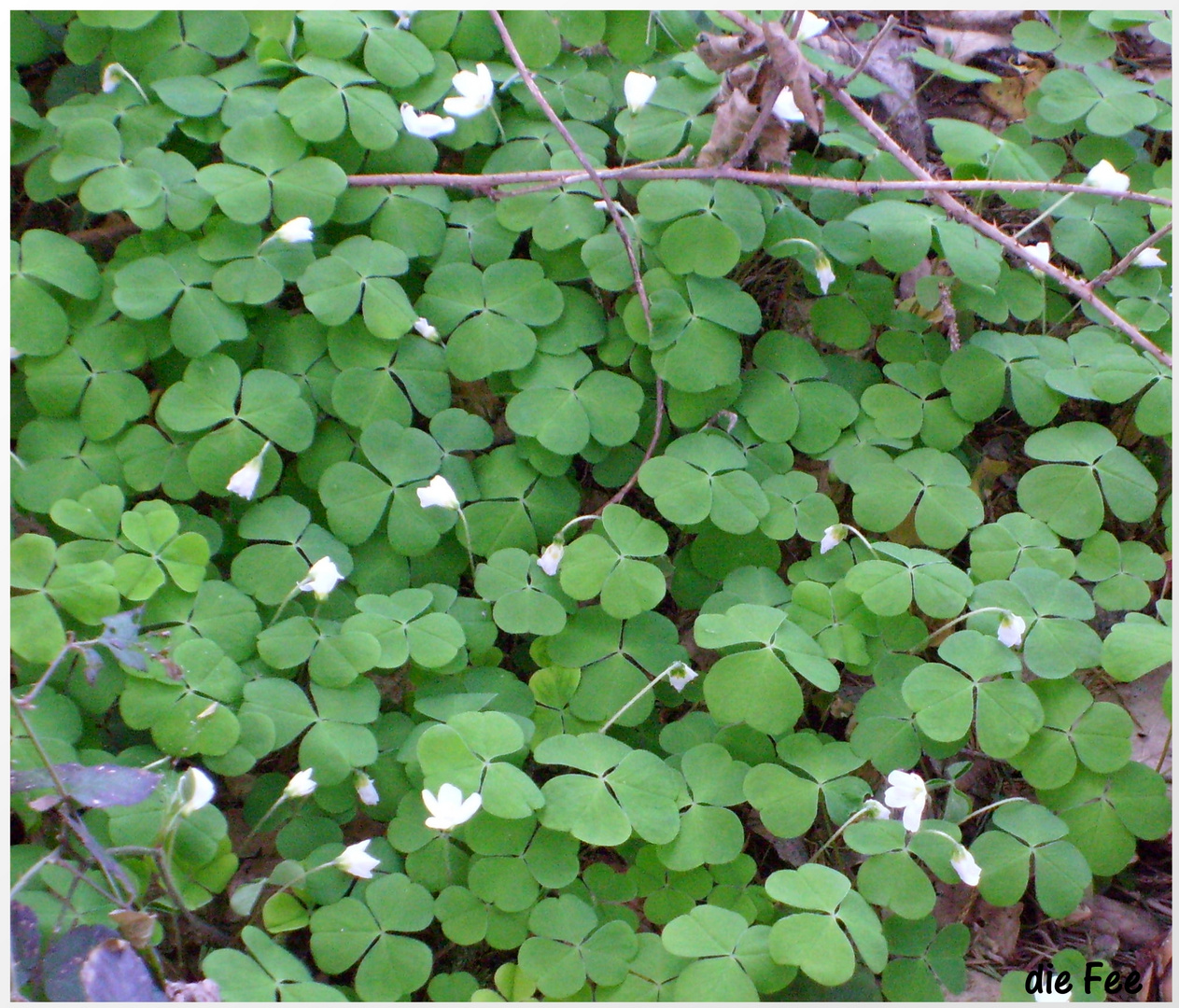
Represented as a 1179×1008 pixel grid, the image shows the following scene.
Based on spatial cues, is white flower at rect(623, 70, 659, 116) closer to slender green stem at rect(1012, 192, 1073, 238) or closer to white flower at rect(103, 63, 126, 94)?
slender green stem at rect(1012, 192, 1073, 238)

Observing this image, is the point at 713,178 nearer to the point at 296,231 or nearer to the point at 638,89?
the point at 638,89

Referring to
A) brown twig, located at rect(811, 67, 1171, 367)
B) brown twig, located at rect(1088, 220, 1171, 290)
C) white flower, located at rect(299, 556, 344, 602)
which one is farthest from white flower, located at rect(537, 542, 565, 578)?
brown twig, located at rect(1088, 220, 1171, 290)

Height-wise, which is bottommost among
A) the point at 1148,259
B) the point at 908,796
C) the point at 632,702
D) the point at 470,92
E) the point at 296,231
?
the point at 632,702

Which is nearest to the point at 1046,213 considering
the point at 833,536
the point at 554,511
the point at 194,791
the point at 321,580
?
the point at 833,536

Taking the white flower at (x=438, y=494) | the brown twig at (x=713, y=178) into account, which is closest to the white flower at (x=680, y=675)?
the white flower at (x=438, y=494)

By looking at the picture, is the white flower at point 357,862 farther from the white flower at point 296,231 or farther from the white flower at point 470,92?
the white flower at point 470,92

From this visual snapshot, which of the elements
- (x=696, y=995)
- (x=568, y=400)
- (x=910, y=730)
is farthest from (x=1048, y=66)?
(x=696, y=995)
